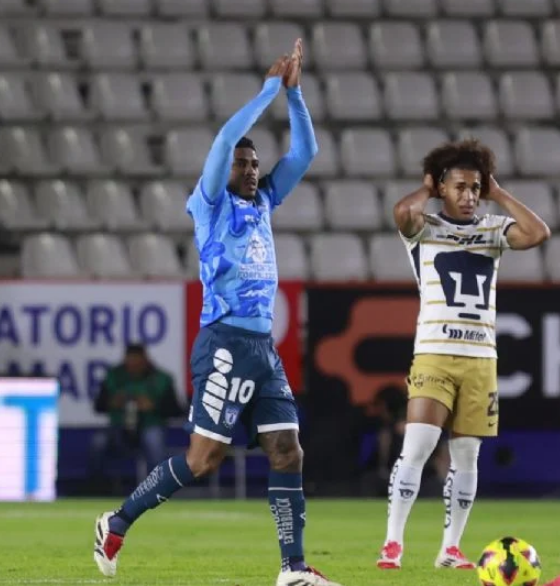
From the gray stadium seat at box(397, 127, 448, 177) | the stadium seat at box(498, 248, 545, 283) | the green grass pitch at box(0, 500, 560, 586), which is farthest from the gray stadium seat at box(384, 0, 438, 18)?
the green grass pitch at box(0, 500, 560, 586)

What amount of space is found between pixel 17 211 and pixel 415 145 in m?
4.52

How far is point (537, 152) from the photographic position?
20.8 meters

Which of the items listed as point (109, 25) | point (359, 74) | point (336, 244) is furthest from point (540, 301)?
point (109, 25)

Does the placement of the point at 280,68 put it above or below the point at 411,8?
below

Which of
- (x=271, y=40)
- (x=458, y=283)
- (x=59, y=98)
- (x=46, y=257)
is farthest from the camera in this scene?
(x=271, y=40)

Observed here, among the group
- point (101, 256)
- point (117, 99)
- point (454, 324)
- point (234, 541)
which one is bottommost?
point (234, 541)

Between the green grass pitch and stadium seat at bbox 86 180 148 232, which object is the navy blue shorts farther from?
stadium seat at bbox 86 180 148 232

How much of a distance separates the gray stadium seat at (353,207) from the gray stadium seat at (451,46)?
249cm

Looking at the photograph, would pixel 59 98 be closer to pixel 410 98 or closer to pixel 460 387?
pixel 410 98

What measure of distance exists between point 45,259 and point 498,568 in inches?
471

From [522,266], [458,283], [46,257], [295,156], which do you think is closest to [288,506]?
[295,156]

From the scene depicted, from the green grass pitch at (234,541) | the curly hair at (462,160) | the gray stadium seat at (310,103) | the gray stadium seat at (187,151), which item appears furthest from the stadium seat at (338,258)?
the curly hair at (462,160)

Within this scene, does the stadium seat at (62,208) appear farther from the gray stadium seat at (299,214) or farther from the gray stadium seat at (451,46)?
the gray stadium seat at (451,46)

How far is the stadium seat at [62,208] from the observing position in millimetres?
19234
